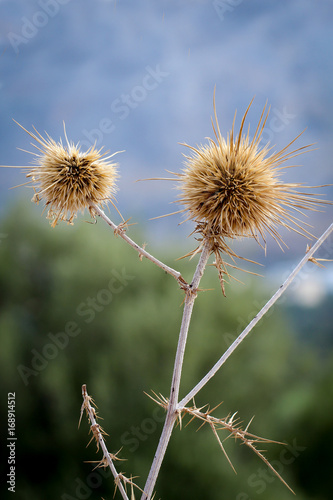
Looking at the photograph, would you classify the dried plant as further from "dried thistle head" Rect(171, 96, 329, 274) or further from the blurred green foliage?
the blurred green foliage

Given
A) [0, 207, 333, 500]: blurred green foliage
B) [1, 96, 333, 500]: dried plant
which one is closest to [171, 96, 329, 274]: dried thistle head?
[1, 96, 333, 500]: dried plant

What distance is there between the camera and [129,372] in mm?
7602

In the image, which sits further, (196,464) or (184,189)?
(196,464)

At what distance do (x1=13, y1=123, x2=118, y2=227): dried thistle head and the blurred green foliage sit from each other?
5.84m

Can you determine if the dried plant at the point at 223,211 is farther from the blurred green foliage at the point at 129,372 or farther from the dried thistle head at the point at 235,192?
the blurred green foliage at the point at 129,372

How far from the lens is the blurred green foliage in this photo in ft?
24.0

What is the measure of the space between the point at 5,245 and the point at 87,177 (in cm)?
828

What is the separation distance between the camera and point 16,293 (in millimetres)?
8844

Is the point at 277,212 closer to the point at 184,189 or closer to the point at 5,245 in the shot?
the point at 184,189

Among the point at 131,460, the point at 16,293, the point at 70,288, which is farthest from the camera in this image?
the point at 16,293

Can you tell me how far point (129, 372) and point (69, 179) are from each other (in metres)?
6.38

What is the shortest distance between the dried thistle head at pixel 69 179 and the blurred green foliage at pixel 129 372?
584 cm

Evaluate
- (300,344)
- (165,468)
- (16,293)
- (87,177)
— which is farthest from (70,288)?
(87,177)

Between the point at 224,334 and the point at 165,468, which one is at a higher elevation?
the point at 224,334
